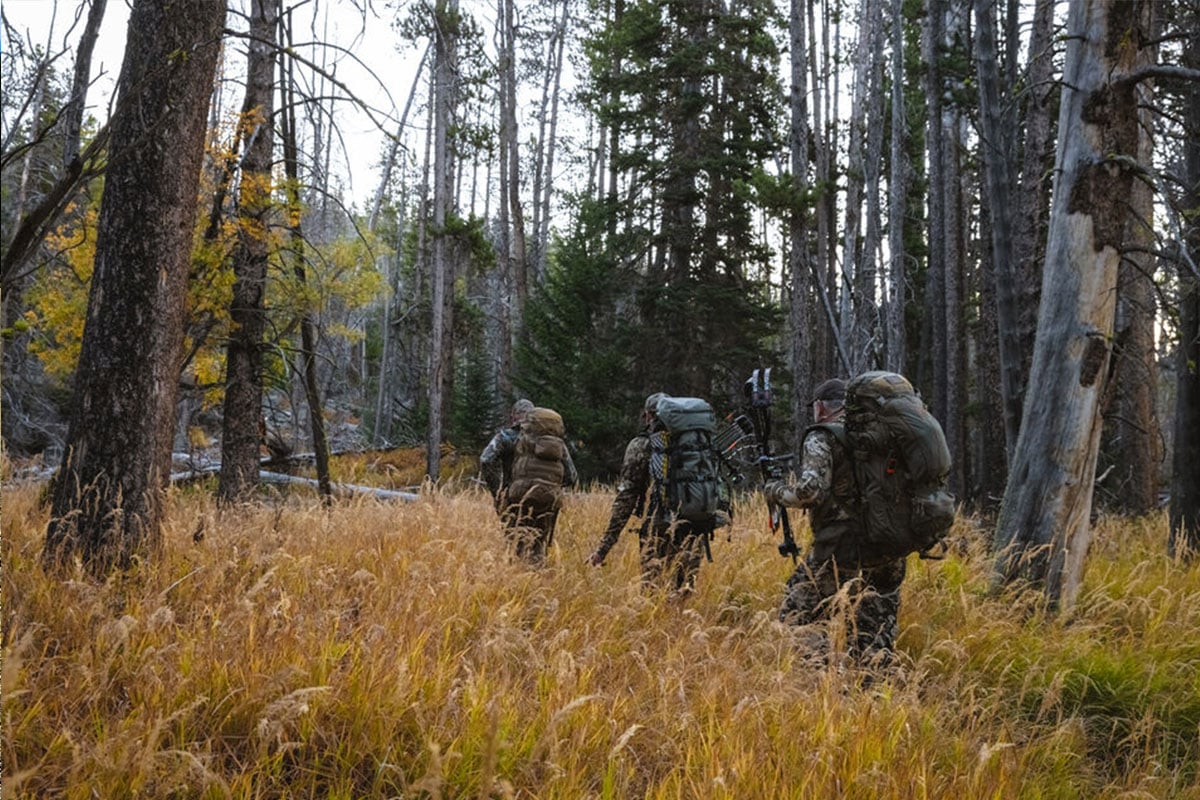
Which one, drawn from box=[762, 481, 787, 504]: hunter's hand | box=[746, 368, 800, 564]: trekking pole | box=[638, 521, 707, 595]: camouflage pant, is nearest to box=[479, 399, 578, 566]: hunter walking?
box=[638, 521, 707, 595]: camouflage pant

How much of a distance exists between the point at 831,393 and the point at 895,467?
636mm

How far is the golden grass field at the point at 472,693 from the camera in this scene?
2.17 metres

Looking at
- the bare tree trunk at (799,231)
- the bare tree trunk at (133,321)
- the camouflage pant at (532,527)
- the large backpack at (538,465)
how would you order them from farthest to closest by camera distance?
1. the bare tree trunk at (799,231)
2. the large backpack at (538,465)
3. the camouflage pant at (532,527)
4. the bare tree trunk at (133,321)

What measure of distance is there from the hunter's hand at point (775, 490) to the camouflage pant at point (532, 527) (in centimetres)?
222

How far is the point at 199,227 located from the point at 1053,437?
9.26 m

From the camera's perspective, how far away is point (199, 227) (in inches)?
339

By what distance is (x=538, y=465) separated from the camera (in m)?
6.40

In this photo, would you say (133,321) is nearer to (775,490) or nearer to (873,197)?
(775,490)

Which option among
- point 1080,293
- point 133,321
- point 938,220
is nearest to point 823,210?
point 938,220

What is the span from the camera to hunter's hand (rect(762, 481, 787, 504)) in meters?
4.23

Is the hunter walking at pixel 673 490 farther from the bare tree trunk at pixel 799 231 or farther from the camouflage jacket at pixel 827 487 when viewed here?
the bare tree trunk at pixel 799 231

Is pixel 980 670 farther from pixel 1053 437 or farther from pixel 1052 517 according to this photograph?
pixel 1053 437

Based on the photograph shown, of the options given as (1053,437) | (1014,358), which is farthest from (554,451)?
(1014,358)

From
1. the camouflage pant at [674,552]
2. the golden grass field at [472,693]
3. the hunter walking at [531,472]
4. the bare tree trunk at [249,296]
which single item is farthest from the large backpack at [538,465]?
the bare tree trunk at [249,296]
